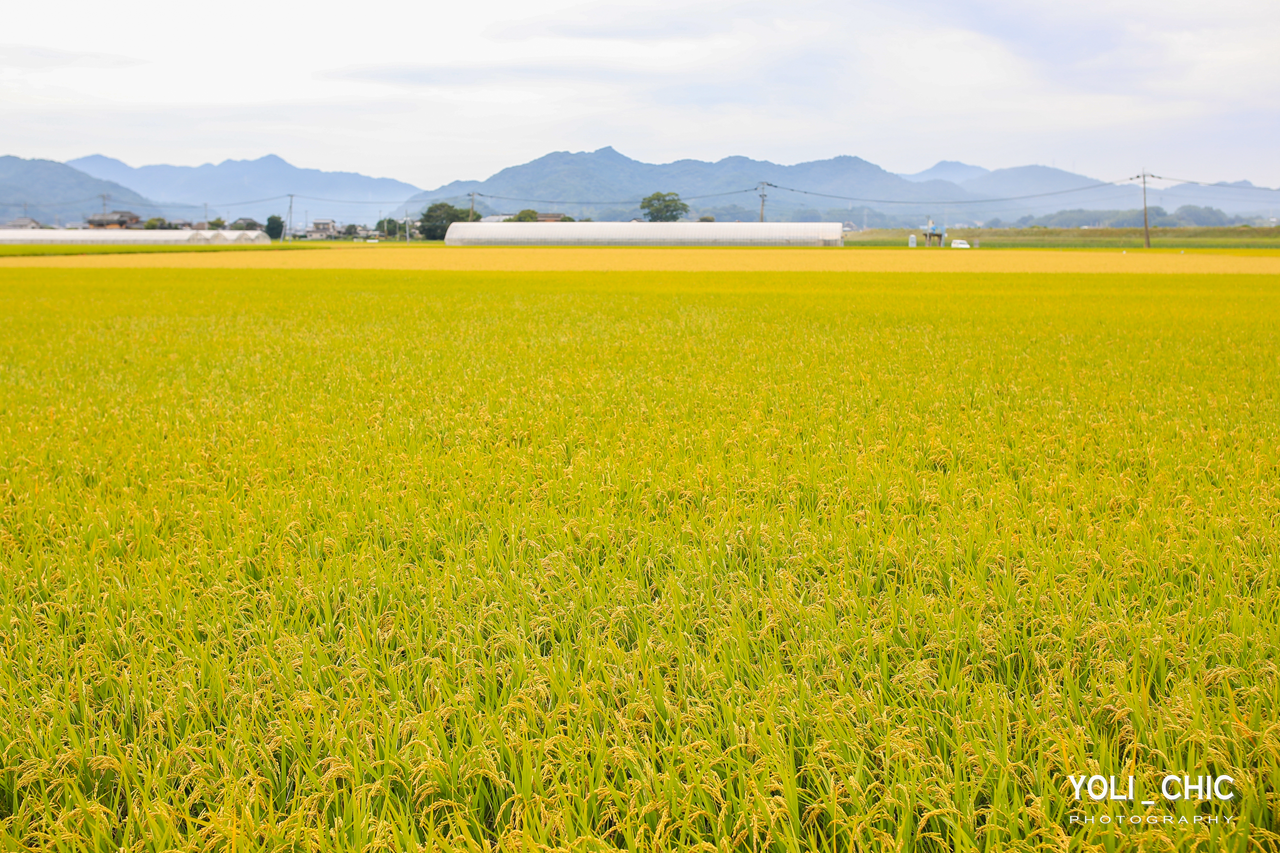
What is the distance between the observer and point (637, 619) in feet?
10.6

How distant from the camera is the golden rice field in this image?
7.22 feet

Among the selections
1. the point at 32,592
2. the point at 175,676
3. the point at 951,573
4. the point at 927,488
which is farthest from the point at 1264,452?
the point at 32,592

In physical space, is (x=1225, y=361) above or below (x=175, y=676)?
above

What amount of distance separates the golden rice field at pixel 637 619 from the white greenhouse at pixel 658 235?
94.5m

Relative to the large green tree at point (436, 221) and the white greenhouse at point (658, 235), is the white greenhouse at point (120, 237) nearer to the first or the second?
the large green tree at point (436, 221)

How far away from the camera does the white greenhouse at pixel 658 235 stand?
98.6m

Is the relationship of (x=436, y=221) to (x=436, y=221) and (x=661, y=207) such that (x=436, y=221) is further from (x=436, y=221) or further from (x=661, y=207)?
(x=661, y=207)

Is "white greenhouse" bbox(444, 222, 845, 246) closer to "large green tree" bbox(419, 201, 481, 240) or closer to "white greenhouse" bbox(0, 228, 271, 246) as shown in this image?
"large green tree" bbox(419, 201, 481, 240)

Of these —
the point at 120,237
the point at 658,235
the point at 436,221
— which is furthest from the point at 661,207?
the point at 120,237

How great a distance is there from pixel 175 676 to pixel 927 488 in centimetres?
439

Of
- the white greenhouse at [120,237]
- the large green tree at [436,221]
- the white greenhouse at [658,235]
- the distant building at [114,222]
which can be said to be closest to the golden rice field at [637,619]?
the white greenhouse at [658,235]

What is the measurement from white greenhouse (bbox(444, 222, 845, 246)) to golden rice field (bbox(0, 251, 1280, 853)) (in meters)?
94.5

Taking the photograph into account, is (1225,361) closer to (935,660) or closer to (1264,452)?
(1264,452)

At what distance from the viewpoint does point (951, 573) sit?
3.67 meters
